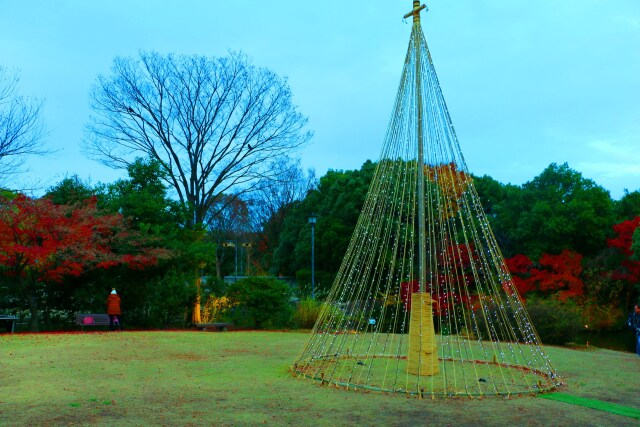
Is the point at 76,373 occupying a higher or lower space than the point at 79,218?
lower

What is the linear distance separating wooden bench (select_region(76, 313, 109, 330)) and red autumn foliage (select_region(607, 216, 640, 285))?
669 inches

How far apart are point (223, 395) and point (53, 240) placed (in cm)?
974

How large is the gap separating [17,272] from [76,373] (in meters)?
7.90

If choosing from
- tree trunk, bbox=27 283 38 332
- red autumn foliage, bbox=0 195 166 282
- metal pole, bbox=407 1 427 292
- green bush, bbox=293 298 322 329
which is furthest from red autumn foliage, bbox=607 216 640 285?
tree trunk, bbox=27 283 38 332

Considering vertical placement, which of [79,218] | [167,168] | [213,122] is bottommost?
[79,218]

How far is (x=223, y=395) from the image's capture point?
24.1 ft

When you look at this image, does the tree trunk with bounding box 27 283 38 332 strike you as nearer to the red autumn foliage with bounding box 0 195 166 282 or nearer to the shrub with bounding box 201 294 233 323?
the red autumn foliage with bounding box 0 195 166 282

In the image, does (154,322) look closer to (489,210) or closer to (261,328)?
(261,328)

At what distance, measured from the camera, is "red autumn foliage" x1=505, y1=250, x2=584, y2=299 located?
2111 cm

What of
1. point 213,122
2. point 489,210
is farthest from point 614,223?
point 213,122

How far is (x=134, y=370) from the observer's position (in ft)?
30.5

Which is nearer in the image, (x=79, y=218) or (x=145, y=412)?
(x=145, y=412)

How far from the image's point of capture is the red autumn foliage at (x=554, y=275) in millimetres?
21109

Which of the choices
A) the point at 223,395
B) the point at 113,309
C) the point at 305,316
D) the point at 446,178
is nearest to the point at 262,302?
the point at 305,316
